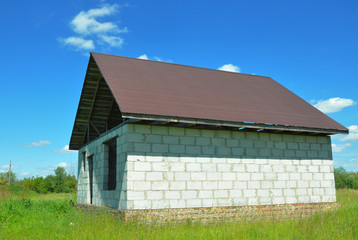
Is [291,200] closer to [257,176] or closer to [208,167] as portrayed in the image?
[257,176]

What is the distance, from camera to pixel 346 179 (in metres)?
32.0

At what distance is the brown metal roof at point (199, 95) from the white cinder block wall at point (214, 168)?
2.21 ft

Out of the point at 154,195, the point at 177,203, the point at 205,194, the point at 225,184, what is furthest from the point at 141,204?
the point at 225,184

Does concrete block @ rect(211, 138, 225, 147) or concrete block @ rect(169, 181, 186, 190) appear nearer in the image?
concrete block @ rect(169, 181, 186, 190)

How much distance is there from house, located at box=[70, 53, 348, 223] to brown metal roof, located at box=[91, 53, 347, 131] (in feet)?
0.17

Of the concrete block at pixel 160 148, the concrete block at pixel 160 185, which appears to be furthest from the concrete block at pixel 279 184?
the concrete block at pixel 160 148

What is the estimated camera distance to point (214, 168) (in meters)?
11.2

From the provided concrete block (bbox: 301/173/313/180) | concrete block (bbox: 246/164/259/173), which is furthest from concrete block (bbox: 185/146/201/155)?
concrete block (bbox: 301/173/313/180)

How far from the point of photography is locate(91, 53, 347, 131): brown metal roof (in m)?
10.9

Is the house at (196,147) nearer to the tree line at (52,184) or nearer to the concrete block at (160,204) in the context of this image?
the concrete block at (160,204)

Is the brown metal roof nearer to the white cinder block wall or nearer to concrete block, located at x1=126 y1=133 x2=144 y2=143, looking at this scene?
the white cinder block wall

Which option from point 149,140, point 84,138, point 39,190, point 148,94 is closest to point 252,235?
point 149,140

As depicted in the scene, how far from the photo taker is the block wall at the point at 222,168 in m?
10.3

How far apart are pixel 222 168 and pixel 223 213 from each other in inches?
57.9
